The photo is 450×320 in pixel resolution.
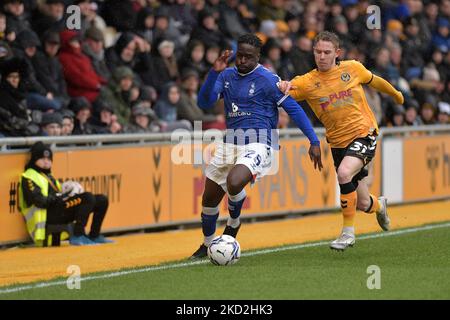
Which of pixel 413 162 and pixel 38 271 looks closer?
pixel 38 271

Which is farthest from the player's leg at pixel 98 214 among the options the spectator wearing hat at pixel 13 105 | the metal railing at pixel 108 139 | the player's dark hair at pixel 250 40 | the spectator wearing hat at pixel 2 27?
the player's dark hair at pixel 250 40

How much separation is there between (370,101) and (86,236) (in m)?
7.92

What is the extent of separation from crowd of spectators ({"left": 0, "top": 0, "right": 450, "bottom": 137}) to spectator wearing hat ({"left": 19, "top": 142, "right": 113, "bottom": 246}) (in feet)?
2.77

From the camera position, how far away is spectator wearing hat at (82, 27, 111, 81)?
1720 centimetres

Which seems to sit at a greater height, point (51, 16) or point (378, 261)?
point (51, 16)

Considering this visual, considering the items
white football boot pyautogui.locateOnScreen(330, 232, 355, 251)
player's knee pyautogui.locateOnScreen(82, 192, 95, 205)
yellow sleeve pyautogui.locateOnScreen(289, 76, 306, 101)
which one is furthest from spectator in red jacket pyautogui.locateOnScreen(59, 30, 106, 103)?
white football boot pyautogui.locateOnScreen(330, 232, 355, 251)

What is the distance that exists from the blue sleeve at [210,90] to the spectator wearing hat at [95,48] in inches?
217

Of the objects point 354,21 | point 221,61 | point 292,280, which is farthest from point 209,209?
point 354,21

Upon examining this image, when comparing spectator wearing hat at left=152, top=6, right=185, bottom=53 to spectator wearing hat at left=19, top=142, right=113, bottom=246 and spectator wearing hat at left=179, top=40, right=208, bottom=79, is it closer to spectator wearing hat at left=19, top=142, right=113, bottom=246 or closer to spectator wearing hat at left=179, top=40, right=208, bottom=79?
spectator wearing hat at left=179, top=40, right=208, bottom=79

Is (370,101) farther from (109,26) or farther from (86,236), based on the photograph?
(86,236)

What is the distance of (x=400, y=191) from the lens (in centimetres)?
2042
